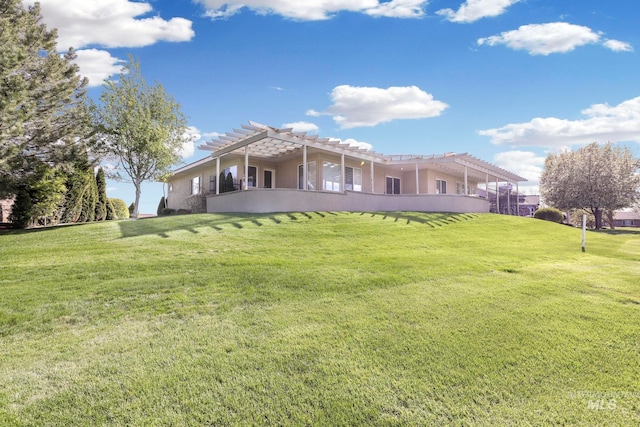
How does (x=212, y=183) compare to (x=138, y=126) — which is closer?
(x=138, y=126)

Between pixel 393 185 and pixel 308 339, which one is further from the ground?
pixel 393 185

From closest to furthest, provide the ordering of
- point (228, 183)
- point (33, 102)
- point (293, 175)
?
point (33, 102) < point (228, 183) < point (293, 175)

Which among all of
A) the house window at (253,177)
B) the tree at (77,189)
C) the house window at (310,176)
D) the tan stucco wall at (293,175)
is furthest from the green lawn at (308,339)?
the house window at (253,177)

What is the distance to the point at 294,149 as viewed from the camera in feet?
61.0

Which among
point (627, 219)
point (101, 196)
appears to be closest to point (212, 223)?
point (101, 196)

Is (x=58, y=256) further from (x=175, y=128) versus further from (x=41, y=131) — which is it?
(x=175, y=128)

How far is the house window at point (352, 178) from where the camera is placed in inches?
838

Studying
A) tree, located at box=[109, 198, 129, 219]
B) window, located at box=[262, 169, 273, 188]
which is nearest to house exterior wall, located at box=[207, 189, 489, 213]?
window, located at box=[262, 169, 273, 188]

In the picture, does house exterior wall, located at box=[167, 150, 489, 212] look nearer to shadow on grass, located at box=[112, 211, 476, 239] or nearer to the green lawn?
shadow on grass, located at box=[112, 211, 476, 239]

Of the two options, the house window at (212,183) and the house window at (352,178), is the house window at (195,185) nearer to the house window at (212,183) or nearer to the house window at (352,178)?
the house window at (212,183)

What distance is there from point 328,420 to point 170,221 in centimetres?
1122

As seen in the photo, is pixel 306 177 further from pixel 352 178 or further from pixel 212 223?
pixel 212 223

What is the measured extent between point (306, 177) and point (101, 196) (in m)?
10.7

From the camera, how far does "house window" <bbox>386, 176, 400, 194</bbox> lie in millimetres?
25094
